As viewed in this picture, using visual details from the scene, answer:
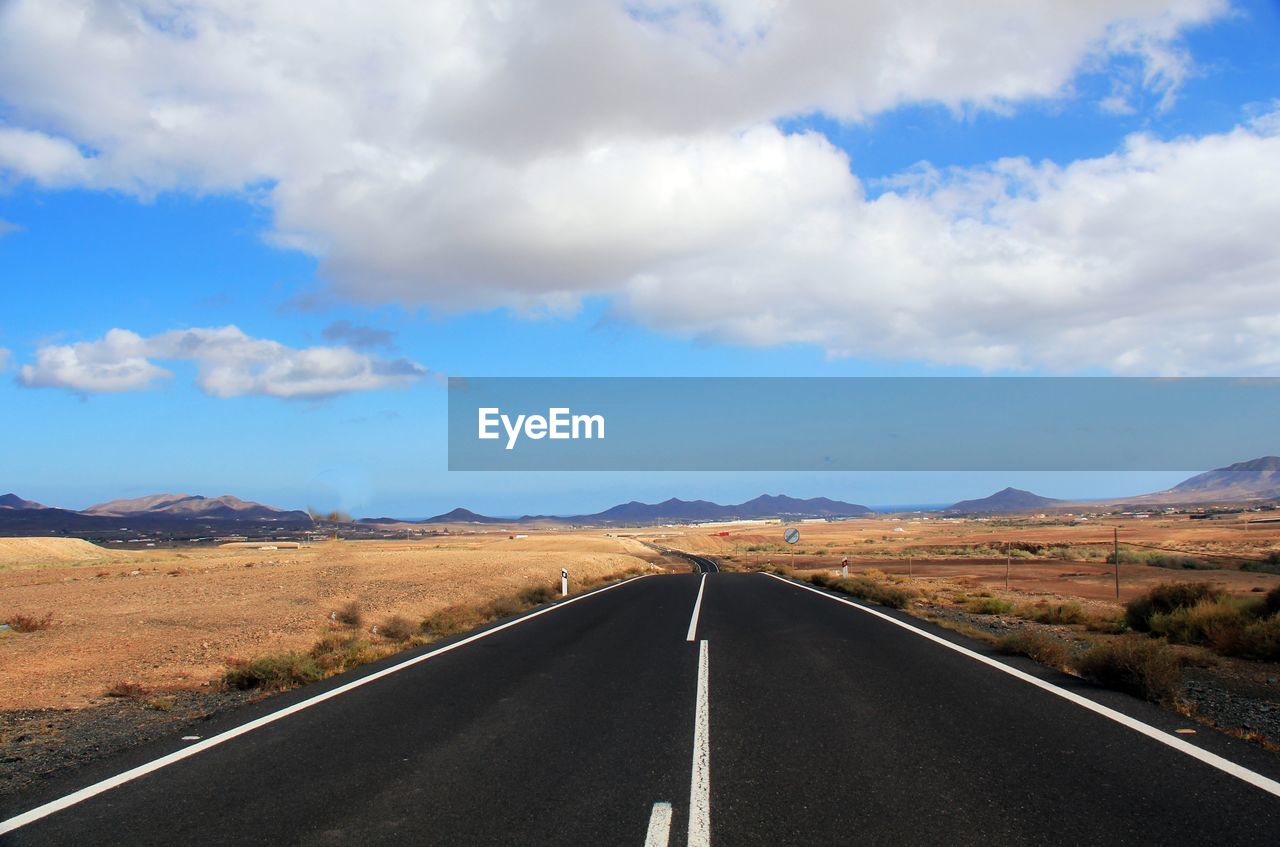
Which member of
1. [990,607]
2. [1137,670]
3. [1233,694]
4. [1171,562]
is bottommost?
[1171,562]

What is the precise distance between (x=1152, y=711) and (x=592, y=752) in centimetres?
563

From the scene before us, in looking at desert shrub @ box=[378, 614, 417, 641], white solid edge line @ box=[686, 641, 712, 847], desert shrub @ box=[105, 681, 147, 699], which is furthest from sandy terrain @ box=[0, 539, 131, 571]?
white solid edge line @ box=[686, 641, 712, 847]

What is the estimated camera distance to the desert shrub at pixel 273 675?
412 inches

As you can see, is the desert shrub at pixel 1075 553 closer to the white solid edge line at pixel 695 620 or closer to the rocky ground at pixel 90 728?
the white solid edge line at pixel 695 620

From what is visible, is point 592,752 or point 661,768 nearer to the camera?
point 661,768

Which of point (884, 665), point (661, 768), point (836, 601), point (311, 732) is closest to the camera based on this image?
point (661, 768)

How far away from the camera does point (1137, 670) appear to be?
8891 mm

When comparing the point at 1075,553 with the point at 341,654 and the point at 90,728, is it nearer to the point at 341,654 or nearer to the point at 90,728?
the point at 341,654

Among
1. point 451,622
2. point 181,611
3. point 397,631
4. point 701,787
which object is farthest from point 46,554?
point 701,787

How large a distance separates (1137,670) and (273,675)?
10.5 m

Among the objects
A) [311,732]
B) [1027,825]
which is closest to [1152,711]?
[1027,825]

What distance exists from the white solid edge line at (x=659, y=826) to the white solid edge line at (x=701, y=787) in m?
0.14

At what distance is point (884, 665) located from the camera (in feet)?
35.6

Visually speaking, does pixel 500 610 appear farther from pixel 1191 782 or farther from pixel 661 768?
pixel 1191 782
